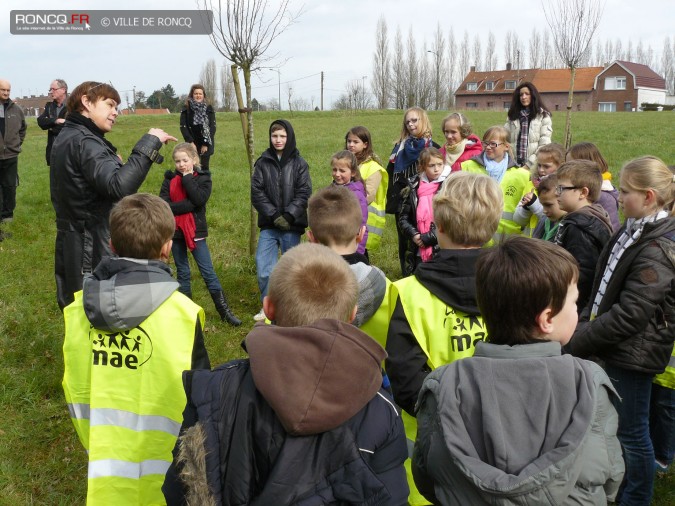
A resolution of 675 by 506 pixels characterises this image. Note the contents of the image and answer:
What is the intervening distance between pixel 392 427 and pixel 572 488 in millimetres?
549

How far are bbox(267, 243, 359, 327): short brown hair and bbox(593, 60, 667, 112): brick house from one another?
84.6 m

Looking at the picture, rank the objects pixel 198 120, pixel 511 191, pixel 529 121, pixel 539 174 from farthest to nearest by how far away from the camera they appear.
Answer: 1. pixel 198 120
2. pixel 529 121
3. pixel 511 191
4. pixel 539 174

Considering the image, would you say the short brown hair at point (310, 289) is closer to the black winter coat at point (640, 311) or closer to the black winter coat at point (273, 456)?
the black winter coat at point (273, 456)

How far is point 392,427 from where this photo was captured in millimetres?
1914

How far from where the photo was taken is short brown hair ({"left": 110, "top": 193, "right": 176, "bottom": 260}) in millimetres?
2975

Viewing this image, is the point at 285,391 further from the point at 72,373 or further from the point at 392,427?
the point at 72,373

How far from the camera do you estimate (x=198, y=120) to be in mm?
12859

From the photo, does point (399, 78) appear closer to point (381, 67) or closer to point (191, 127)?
point (381, 67)

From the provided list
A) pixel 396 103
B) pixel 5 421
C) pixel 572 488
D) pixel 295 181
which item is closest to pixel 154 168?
pixel 295 181

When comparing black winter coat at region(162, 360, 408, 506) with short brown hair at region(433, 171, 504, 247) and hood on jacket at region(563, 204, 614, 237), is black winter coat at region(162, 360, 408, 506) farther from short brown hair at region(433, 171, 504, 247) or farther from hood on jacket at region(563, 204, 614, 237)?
hood on jacket at region(563, 204, 614, 237)

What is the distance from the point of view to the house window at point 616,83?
78188 millimetres

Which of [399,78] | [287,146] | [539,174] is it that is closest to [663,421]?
[539,174]

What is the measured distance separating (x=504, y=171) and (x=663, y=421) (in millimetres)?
3363

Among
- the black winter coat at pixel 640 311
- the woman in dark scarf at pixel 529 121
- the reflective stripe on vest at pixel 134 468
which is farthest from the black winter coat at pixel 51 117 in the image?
the black winter coat at pixel 640 311
